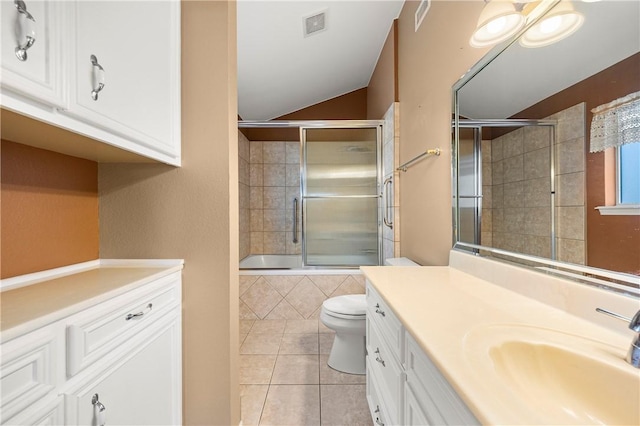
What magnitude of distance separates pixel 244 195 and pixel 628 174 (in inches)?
149

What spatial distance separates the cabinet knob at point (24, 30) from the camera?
62cm

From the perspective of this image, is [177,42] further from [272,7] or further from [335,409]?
[335,409]

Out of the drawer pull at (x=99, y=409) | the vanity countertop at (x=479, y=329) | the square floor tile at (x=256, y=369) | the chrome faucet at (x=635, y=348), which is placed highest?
the chrome faucet at (x=635, y=348)

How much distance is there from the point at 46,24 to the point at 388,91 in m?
2.61

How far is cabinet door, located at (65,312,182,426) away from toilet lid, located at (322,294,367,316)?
1.01m

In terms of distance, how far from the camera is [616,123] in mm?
736

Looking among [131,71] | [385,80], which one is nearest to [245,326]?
[131,71]

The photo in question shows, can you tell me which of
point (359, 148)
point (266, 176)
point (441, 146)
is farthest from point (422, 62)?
point (266, 176)

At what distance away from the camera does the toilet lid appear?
1873 millimetres

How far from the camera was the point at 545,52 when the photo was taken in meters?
0.98

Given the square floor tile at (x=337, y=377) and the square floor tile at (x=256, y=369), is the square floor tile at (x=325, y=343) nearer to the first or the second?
the square floor tile at (x=337, y=377)

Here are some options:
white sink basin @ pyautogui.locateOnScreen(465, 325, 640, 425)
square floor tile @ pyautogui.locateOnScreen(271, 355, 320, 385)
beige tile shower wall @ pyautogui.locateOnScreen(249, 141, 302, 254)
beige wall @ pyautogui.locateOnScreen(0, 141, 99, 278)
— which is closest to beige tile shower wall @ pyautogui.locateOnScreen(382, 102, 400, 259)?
square floor tile @ pyautogui.locateOnScreen(271, 355, 320, 385)

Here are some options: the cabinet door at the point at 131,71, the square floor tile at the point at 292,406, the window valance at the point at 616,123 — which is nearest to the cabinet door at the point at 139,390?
the square floor tile at the point at 292,406

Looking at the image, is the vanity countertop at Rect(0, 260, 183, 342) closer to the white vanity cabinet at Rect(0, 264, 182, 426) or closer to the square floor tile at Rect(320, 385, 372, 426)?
the white vanity cabinet at Rect(0, 264, 182, 426)
